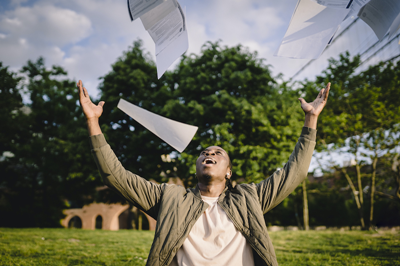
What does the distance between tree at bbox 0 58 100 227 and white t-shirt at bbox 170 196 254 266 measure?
57.1 ft

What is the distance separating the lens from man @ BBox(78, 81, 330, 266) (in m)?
2.17

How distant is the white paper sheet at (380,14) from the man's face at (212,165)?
1.74 meters

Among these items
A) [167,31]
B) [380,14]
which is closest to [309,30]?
[380,14]

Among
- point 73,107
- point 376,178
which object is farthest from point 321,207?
point 73,107

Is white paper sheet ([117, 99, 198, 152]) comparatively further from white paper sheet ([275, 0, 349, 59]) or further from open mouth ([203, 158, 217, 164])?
white paper sheet ([275, 0, 349, 59])

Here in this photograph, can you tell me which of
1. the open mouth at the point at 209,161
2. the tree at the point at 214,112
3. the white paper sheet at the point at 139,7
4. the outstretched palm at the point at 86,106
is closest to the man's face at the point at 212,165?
the open mouth at the point at 209,161

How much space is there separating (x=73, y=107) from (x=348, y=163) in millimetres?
20642

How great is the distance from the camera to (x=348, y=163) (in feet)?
62.3

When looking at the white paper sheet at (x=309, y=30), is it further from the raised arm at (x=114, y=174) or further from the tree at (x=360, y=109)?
the tree at (x=360, y=109)

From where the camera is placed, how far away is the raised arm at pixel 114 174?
2.18 metres

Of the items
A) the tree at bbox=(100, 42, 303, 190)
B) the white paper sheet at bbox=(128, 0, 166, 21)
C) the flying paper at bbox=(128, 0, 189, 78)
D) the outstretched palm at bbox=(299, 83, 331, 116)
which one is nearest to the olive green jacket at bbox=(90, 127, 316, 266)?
the outstretched palm at bbox=(299, 83, 331, 116)

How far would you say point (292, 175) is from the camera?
241 cm

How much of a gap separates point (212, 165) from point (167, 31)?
4.19ft

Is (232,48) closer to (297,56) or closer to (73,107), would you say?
(297,56)
